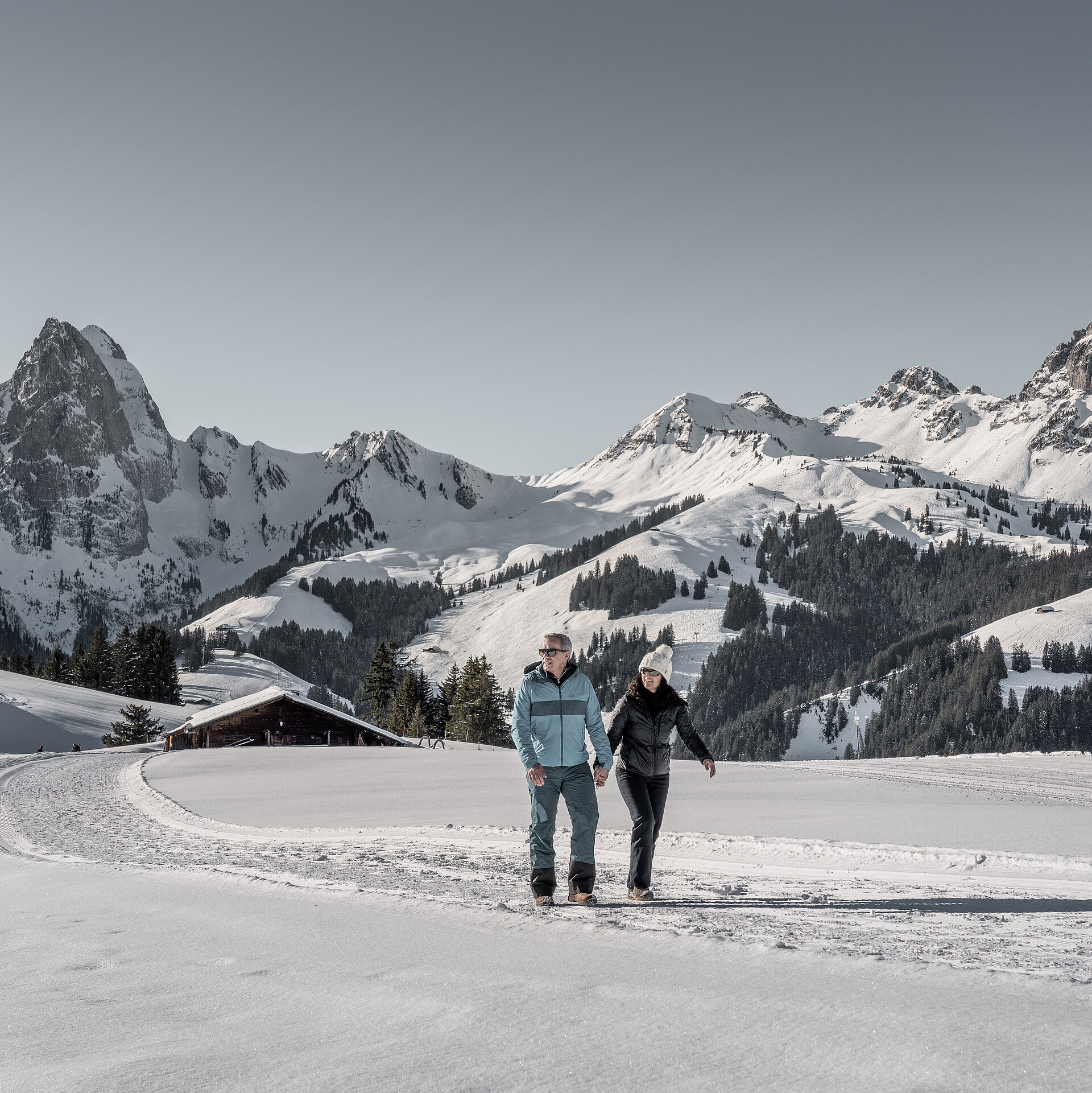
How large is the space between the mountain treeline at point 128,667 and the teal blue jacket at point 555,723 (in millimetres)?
76917

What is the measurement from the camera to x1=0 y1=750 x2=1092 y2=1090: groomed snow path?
10.8 ft

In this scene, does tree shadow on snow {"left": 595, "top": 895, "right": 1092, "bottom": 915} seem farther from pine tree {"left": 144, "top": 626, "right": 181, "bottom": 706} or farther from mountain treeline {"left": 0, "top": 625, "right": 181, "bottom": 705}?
pine tree {"left": 144, "top": 626, "right": 181, "bottom": 706}

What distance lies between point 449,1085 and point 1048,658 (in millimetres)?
159813

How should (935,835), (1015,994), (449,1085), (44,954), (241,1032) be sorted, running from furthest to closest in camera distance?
(935,835)
(44,954)
(1015,994)
(241,1032)
(449,1085)

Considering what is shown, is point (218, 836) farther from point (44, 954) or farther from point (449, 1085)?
point (449, 1085)

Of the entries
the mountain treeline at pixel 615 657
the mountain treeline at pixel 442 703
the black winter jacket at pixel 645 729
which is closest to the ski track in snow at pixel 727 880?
the black winter jacket at pixel 645 729

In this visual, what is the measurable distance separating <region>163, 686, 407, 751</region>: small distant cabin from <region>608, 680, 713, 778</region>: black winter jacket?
132ft

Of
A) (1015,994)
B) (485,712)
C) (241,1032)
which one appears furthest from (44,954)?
(485,712)

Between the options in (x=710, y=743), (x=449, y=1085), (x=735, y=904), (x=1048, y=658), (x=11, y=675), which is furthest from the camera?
(x=710, y=743)

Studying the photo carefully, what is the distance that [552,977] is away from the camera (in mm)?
4539

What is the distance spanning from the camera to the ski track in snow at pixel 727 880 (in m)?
5.48

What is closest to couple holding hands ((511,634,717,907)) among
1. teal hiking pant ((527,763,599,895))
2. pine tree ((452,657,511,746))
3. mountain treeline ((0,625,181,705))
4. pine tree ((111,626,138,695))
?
teal hiking pant ((527,763,599,895))

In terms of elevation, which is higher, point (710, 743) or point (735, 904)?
point (735, 904)

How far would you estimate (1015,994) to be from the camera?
3998 mm
